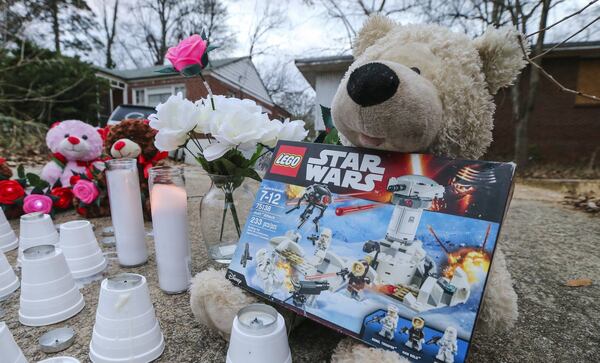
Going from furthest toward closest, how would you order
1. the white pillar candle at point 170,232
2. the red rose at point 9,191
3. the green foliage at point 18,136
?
1. the green foliage at point 18,136
2. the red rose at point 9,191
3. the white pillar candle at point 170,232

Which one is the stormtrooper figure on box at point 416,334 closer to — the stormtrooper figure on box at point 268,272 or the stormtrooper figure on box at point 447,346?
the stormtrooper figure on box at point 447,346

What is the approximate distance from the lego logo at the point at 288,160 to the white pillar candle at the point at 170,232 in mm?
304

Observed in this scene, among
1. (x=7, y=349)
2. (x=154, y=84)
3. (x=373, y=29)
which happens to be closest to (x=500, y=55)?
(x=373, y=29)

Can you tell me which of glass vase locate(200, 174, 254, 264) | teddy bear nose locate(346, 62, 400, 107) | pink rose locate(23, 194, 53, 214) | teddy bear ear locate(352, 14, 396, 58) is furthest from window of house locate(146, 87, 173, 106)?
teddy bear nose locate(346, 62, 400, 107)

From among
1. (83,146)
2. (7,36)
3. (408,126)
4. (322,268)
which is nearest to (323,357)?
(322,268)

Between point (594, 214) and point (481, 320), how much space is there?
2.47 meters

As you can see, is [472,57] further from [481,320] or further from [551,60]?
[551,60]

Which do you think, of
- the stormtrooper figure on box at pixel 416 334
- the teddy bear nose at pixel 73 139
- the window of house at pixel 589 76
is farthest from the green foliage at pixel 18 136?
the window of house at pixel 589 76

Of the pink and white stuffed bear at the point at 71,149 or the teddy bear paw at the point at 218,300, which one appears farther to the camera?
the pink and white stuffed bear at the point at 71,149

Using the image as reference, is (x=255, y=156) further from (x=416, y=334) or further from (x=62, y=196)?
(x=62, y=196)

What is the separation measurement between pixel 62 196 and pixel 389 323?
204cm

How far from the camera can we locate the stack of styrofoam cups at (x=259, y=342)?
462mm

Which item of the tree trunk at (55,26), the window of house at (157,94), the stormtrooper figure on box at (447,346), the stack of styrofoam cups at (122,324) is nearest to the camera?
the stormtrooper figure on box at (447,346)

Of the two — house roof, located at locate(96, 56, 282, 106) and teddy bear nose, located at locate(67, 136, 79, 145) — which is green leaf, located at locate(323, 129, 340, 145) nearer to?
teddy bear nose, located at locate(67, 136, 79, 145)
